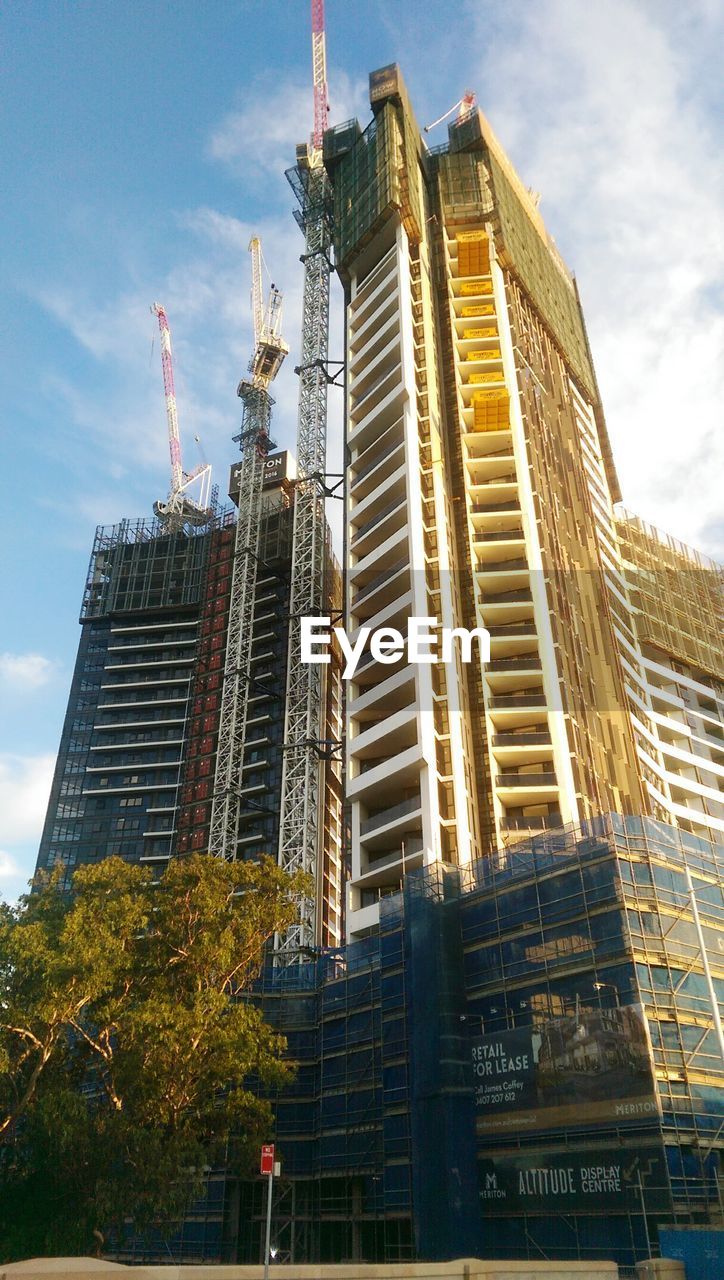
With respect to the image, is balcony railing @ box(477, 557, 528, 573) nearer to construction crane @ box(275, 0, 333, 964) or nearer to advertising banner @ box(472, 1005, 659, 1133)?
construction crane @ box(275, 0, 333, 964)

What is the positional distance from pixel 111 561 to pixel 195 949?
100158 millimetres

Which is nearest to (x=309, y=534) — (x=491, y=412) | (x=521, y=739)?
(x=491, y=412)

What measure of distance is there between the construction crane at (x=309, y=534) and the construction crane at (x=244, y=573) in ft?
28.0

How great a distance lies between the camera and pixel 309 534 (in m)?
99.8

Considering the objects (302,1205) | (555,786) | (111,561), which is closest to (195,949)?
(302,1205)

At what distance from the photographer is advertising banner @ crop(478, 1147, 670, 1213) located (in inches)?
1286

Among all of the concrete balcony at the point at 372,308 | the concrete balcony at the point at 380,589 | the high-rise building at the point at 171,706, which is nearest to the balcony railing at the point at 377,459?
the concrete balcony at the point at 380,589

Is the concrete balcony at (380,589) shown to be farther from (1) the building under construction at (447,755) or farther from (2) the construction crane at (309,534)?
(2) the construction crane at (309,534)

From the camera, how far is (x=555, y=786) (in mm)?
60875

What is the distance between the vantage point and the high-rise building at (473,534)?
62219mm

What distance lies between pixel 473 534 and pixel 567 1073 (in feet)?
137

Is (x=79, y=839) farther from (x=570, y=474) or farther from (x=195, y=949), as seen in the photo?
(x=195, y=949)

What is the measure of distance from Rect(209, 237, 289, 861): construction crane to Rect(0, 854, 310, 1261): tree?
54.4m

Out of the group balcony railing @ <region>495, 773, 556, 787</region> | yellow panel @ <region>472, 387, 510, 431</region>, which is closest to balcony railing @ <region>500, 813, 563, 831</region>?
balcony railing @ <region>495, 773, 556, 787</region>
